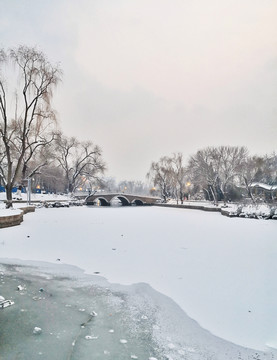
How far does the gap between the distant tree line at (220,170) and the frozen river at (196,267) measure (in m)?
29.1

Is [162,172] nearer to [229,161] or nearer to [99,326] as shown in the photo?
[229,161]

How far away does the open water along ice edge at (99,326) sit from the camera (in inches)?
131

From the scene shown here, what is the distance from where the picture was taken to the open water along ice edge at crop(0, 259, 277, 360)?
3.34m

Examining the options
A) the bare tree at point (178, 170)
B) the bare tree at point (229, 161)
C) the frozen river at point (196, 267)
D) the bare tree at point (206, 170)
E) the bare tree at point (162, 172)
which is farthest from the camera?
the bare tree at point (162, 172)

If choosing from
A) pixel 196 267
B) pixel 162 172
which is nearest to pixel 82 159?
pixel 162 172

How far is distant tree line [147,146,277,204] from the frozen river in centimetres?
2911

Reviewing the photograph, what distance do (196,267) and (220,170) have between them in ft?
127

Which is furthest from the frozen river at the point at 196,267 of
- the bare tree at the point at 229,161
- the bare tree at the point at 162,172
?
the bare tree at the point at 162,172

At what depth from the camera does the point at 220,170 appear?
4341 centimetres

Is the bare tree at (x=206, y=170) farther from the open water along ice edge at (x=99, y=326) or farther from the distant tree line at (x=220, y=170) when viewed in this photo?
the open water along ice edge at (x=99, y=326)

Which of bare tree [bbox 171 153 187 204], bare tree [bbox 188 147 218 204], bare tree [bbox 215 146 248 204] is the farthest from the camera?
bare tree [bbox 171 153 187 204]

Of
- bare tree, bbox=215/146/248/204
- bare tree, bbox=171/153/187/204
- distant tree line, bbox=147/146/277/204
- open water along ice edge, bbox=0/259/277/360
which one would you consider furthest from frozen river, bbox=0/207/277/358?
bare tree, bbox=171/153/187/204

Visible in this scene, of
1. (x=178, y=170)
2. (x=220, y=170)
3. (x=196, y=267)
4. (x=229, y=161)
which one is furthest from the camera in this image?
(x=178, y=170)

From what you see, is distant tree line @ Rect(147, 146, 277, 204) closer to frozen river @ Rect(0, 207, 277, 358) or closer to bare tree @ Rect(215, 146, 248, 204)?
bare tree @ Rect(215, 146, 248, 204)
